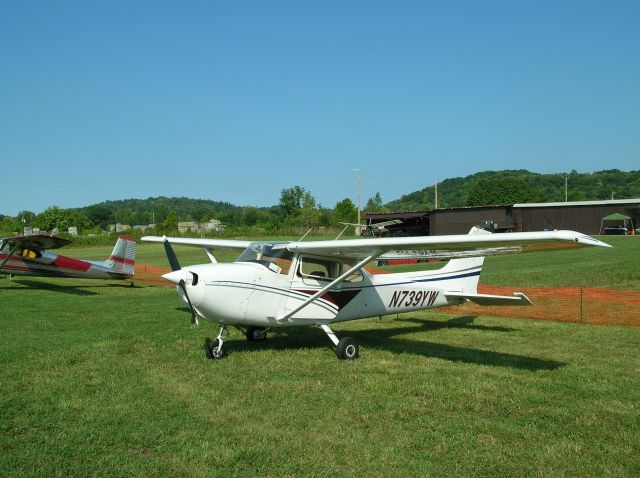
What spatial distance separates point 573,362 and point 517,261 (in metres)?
24.7

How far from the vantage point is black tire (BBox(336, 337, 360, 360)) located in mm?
8789

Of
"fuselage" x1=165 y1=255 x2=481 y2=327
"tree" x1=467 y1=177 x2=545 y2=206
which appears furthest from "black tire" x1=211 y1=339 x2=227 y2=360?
"tree" x1=467 y1=177 x2=545 y2=206

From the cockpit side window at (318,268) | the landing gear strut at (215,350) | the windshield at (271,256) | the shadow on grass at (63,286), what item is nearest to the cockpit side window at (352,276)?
the cockpit side window at (318,268)

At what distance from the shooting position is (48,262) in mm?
23203

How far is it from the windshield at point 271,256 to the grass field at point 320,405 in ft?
4.65

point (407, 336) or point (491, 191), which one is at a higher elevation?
Result: point (491, 191)

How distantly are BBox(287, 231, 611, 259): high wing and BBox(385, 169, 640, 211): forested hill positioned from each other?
113086 millimetres

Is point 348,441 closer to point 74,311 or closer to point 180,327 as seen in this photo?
point 180,327

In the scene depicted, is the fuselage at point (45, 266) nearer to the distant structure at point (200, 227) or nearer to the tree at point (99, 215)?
the distant structure at point (200, 227)

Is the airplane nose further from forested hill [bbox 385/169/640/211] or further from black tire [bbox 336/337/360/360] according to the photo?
forested hill [bbox 385/169/640/211]

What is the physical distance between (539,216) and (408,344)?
5062 centimetres

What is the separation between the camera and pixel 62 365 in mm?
8250

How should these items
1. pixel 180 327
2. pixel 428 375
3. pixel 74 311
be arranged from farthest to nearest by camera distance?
pixel 74 311 → pixel 180 327 → pixel 428 375

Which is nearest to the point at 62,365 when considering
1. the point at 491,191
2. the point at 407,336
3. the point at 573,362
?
the point at 407,336
